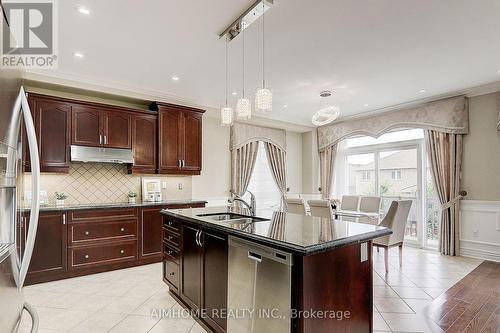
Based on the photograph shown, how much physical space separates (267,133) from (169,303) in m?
4.51

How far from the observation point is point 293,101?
17.3 feet

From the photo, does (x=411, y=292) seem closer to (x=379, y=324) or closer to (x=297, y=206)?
(x=379, y=324)

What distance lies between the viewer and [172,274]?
2859 mm

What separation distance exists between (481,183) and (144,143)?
5.73 metres

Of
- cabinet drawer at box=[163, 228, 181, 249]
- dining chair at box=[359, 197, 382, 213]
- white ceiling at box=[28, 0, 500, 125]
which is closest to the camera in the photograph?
white ceiling at box=[28, 0, 500, 125]

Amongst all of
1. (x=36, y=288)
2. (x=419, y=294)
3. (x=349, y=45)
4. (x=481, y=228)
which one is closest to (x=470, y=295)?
(x=419, y=294)

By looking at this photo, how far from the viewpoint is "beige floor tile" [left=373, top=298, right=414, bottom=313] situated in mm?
2701

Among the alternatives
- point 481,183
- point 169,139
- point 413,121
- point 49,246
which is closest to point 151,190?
point 169,139

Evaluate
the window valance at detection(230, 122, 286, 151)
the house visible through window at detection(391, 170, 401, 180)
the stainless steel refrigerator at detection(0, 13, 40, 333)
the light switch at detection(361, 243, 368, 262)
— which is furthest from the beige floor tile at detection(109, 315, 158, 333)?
the house visible through window at detection(391, 170, 401, 180)

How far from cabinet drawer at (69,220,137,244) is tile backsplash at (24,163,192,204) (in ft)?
2.18

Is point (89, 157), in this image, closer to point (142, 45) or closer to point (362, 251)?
point (142, 45)

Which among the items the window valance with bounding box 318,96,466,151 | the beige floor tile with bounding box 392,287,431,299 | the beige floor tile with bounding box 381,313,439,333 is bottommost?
the beige floor tile with bounding box 392,287,431,299

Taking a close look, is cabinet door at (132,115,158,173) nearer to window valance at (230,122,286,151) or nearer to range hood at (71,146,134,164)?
range hood at (71,146,134,164)

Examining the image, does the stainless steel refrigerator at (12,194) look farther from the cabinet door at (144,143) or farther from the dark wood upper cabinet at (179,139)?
the dark wood upper cabinet at (179,139)
